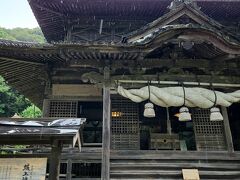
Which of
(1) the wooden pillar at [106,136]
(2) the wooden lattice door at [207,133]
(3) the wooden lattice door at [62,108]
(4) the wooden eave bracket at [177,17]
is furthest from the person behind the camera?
(3) the wooden lattice door at [62,108]

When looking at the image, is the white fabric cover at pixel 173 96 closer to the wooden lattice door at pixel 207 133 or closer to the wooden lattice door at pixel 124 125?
the wooden lattice door at pixel 207 133

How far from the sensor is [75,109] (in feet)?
33.9

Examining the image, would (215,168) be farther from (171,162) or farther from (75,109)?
(75,109)

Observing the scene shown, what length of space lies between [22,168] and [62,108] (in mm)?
4810

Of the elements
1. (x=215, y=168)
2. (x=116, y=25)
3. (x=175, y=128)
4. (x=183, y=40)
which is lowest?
(x=215, y=168)

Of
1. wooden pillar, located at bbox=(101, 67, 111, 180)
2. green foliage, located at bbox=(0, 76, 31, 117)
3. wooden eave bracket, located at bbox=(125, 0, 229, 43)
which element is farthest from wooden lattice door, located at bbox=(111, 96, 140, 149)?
green foliage, located at bbox=(0, 76, 31, 117)

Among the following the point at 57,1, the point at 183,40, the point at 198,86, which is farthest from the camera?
the point at 57,1

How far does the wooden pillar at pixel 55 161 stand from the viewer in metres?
5.68

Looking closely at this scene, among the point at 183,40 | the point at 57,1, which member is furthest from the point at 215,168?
the point at 57,1

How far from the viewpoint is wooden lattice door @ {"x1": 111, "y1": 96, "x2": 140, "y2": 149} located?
31.9ft

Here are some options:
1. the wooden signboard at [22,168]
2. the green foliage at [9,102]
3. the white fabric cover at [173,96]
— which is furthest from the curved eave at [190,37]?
the green foliage at [9,102]

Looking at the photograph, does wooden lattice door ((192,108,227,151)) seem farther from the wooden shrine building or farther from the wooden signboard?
the wooden signboard

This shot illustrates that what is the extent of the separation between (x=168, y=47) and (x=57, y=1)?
580 centimetres

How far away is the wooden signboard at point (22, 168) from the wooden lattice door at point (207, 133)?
5.96m
